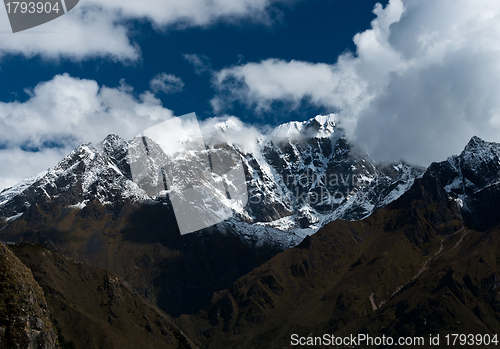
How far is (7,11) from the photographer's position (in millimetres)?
136250

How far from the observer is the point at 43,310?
155 metres

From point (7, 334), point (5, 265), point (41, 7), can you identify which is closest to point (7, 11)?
point (41, 7)

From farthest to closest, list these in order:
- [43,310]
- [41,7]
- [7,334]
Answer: [43,310] < [41,7] < [7,334]

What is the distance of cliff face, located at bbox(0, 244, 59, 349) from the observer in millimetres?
134625

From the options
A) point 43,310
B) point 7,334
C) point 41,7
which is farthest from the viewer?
point 43,310

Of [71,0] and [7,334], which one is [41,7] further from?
[7,334]

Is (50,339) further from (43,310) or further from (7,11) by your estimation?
(7,11)

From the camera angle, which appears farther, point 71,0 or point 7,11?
point 71,0

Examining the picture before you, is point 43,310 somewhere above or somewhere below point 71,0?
below

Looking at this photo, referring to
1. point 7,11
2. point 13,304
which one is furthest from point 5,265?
point 7,11

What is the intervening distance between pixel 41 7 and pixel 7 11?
11.1 m

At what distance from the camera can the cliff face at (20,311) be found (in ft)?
442

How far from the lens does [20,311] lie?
460 feet

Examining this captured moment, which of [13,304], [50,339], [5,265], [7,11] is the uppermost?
[7,11]
